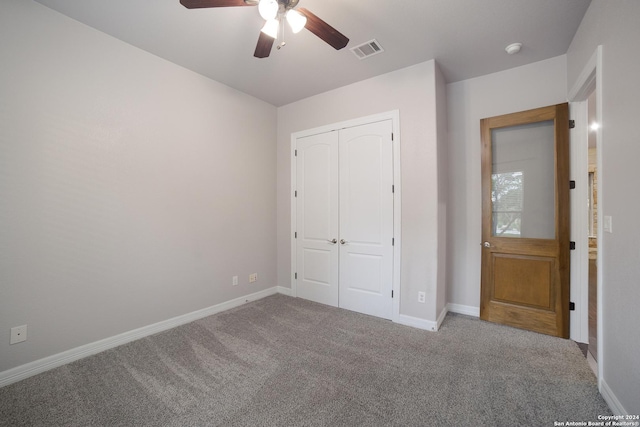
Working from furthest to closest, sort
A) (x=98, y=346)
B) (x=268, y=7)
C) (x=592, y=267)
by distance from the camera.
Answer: (x=592, y=267) < (x=98, y=346) < (x=268, y=7)

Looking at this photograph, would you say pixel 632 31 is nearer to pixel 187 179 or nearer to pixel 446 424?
pixel 446 424

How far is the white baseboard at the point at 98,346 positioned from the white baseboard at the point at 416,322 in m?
2.11

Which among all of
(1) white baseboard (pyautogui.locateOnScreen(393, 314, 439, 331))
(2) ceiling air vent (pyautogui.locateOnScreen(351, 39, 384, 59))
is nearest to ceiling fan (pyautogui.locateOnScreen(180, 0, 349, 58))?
(2) ceiling air vent (pyautogui.locateOnScreen(351, 39, 384, 59))

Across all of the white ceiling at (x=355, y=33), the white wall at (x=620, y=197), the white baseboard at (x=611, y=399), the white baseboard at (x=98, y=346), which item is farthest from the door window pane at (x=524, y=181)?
the white baseboard at (x=98, y=346)

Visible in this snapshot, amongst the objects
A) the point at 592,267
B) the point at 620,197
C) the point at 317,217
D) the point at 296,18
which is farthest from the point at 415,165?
the point at 592,267

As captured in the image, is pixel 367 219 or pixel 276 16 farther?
pixel 367 219

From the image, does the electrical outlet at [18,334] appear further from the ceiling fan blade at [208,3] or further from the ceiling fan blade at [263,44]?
the ceiling fan blade at [263,44]

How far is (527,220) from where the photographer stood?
288 centimetres

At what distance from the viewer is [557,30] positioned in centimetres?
232

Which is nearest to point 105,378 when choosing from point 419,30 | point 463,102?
point 419,30

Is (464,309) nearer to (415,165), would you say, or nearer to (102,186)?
(415,165)

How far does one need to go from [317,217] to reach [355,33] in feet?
7.20

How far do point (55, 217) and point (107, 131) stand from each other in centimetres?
87

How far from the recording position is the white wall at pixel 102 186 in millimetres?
2006
